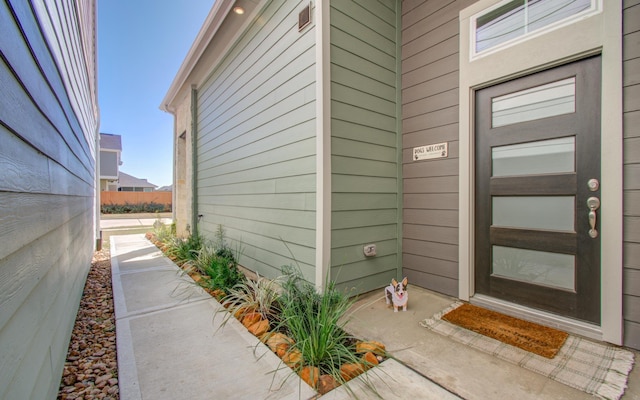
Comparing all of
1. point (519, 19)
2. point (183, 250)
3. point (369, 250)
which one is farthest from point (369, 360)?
point (183, 250)

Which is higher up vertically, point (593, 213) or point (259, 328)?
point (593, 213)

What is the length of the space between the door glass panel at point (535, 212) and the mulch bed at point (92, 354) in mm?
2976

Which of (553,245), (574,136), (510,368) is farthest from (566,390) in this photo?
(574,136)

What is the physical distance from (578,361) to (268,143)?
10.6ft

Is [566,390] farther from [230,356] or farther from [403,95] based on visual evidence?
[403,95]

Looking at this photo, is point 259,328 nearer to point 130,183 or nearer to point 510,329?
point 510,329

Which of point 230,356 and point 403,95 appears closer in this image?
point 230,356

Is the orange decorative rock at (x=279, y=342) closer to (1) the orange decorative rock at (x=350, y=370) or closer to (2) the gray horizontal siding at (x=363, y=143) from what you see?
(1) the orange decorative rock at (x=350, y=370)

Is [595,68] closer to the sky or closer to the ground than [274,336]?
closer to the sky

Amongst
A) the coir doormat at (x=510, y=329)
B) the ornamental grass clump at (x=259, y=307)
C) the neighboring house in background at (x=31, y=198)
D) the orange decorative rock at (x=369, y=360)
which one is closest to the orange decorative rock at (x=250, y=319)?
the ornamental grass clump at (x=259, y=307)

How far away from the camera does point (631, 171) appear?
180cm

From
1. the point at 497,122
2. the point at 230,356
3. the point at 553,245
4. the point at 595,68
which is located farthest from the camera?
the point at 497,122

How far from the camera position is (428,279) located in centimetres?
284

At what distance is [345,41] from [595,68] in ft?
6.27
